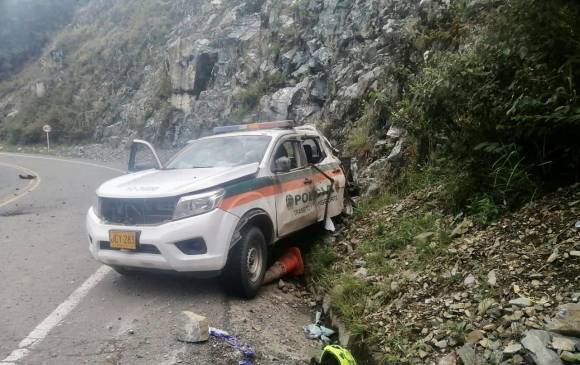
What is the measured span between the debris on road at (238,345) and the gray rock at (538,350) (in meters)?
2.10

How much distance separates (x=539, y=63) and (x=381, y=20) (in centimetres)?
1047

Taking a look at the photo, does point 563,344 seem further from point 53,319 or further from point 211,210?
point 53,319

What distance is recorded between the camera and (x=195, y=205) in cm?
501

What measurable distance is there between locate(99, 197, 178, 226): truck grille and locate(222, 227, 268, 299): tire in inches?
30.6

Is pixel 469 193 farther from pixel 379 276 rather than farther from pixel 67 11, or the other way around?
pixel 67 11

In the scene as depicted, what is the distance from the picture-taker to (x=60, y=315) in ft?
16.1

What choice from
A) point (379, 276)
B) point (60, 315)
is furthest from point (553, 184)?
point (60, 315)

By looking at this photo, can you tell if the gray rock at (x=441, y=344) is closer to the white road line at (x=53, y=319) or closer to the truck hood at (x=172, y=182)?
the truck hood at (x=172, y=182)

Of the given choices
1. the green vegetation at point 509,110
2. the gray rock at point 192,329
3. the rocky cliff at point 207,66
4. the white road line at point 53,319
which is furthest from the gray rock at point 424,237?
the rocky cliff at point 207,66

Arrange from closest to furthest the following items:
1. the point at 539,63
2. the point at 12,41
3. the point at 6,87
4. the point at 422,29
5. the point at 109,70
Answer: the point at 539,63
the point at 422,29
the point at 109,70
the point at 6,87
the point at 12,41

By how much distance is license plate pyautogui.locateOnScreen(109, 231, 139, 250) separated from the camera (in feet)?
16.5

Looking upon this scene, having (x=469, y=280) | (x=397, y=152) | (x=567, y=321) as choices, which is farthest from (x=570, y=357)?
(x=397, y=152)

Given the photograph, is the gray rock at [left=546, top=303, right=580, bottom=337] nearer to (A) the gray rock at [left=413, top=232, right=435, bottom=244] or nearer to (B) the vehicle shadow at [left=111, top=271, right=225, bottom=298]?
(A) the gray rock at [left=413, top=232, right=435, bottom=244]

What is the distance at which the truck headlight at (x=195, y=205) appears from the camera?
196 inches
